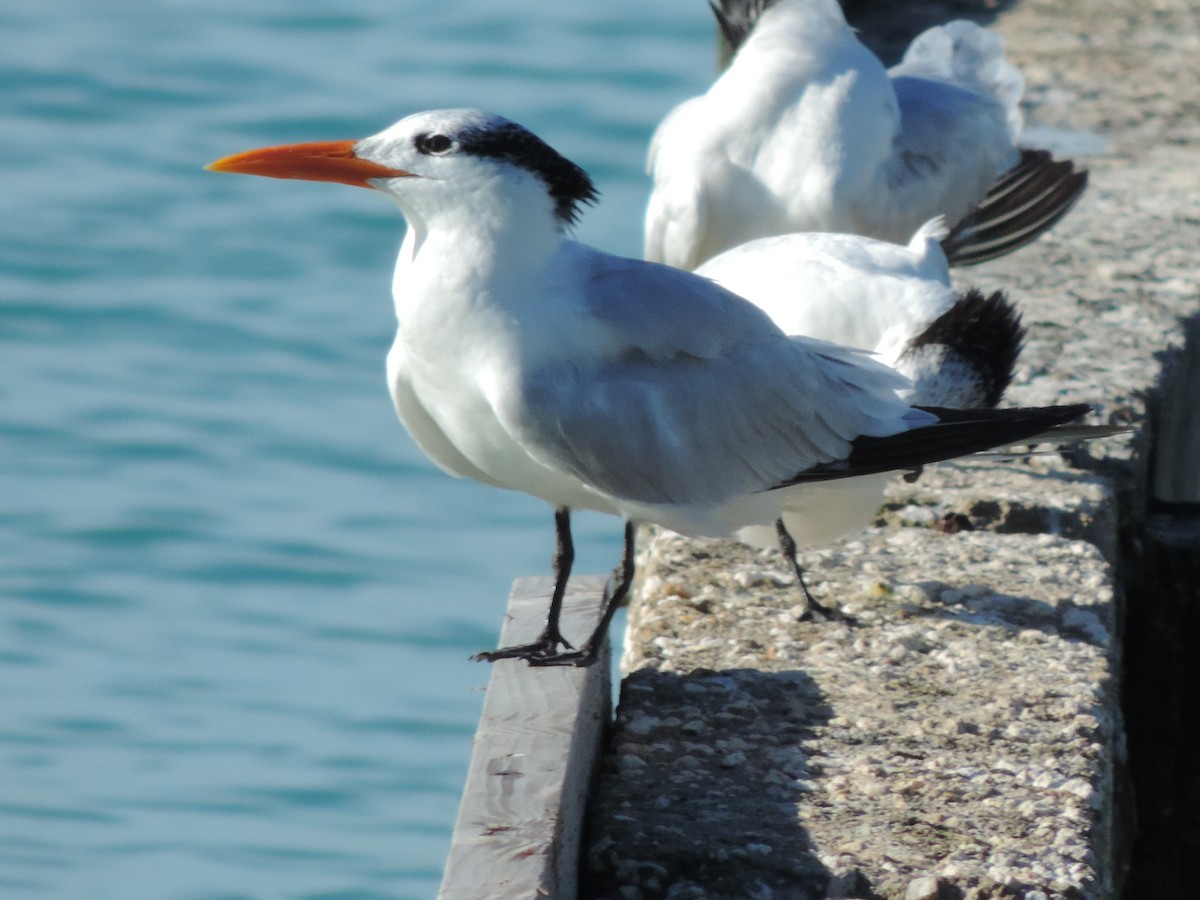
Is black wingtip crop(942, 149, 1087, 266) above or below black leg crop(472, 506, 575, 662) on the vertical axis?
above

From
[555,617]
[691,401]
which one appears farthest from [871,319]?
[555,617]

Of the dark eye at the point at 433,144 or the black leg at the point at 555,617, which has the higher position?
the dark eye at the point at 433,144

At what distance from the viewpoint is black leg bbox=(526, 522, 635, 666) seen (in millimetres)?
2791

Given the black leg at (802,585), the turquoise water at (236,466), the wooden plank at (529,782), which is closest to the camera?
the wooden plank at (529,782)

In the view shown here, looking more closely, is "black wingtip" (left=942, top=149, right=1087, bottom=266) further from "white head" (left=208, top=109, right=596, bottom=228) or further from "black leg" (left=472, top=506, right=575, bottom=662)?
"white head" (left=208, top=109, right=596, bottom=228)

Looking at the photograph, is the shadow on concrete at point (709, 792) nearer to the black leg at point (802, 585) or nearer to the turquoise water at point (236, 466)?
the black leg at point (802, 585)

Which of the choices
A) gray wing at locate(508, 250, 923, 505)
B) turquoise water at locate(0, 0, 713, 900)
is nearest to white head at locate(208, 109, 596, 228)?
gray wing at locate(508, 250, 923, 505)

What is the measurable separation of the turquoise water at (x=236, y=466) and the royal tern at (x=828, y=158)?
183 centimetres

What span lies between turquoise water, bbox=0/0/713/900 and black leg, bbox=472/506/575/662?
2.03 m

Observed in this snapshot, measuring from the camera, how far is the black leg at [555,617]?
2.90 metres

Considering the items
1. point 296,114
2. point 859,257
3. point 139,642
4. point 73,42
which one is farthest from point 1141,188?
point 73,42

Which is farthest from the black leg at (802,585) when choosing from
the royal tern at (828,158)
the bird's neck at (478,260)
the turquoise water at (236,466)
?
the turquoise water at (236,466)

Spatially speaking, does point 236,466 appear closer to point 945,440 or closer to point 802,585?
point 802,585

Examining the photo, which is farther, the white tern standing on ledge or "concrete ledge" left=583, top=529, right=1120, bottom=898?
the white tern standing on ledge
